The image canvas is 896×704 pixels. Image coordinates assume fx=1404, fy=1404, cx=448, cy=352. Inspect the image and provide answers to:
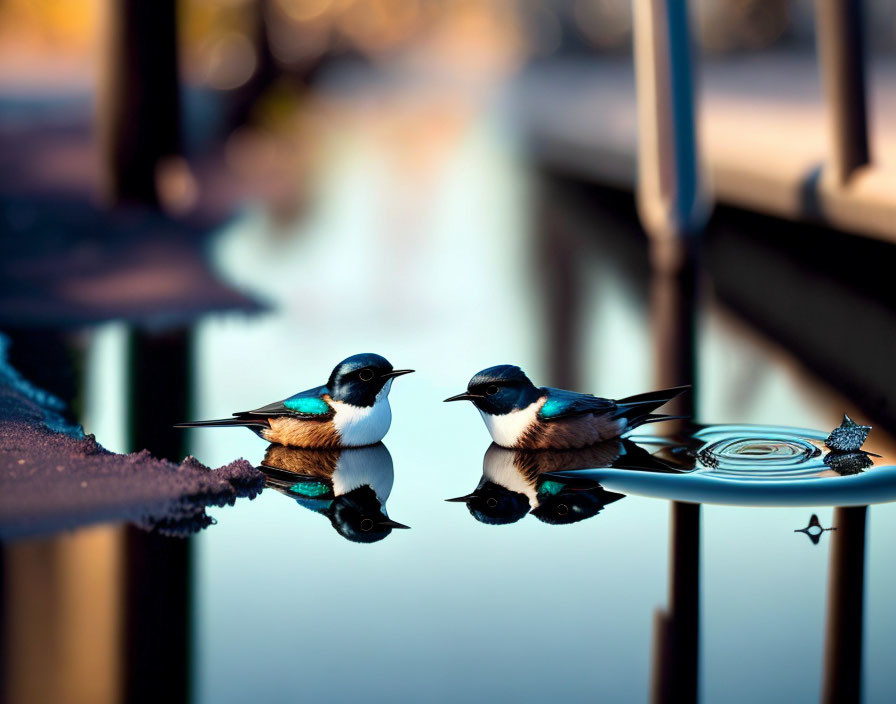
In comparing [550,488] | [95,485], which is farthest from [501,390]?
[95,485]

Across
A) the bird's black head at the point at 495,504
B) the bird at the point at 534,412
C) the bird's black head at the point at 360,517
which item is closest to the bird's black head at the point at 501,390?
the bird at the point at 534,412

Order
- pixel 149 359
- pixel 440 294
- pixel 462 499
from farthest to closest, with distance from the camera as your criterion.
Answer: pixel 440 294, pixel 149 359, pixel 462 499

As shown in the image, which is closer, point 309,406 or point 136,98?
point 309,406

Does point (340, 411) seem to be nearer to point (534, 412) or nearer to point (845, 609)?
point (534, 412)

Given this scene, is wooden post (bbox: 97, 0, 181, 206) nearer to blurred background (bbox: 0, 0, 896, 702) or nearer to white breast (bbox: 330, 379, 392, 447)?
blurred background (bbox: 0, 0, 896, 702)

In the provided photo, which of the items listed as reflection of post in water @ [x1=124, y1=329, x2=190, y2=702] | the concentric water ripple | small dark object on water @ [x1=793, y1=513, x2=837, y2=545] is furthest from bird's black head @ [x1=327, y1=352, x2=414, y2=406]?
small dark object on water @ [x1=793, y1=513, x2=837, y2=545]

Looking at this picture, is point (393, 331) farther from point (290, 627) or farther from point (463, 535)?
point (290, 627)

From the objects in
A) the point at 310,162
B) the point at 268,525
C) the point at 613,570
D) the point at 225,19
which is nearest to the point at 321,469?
the point at 268,525
